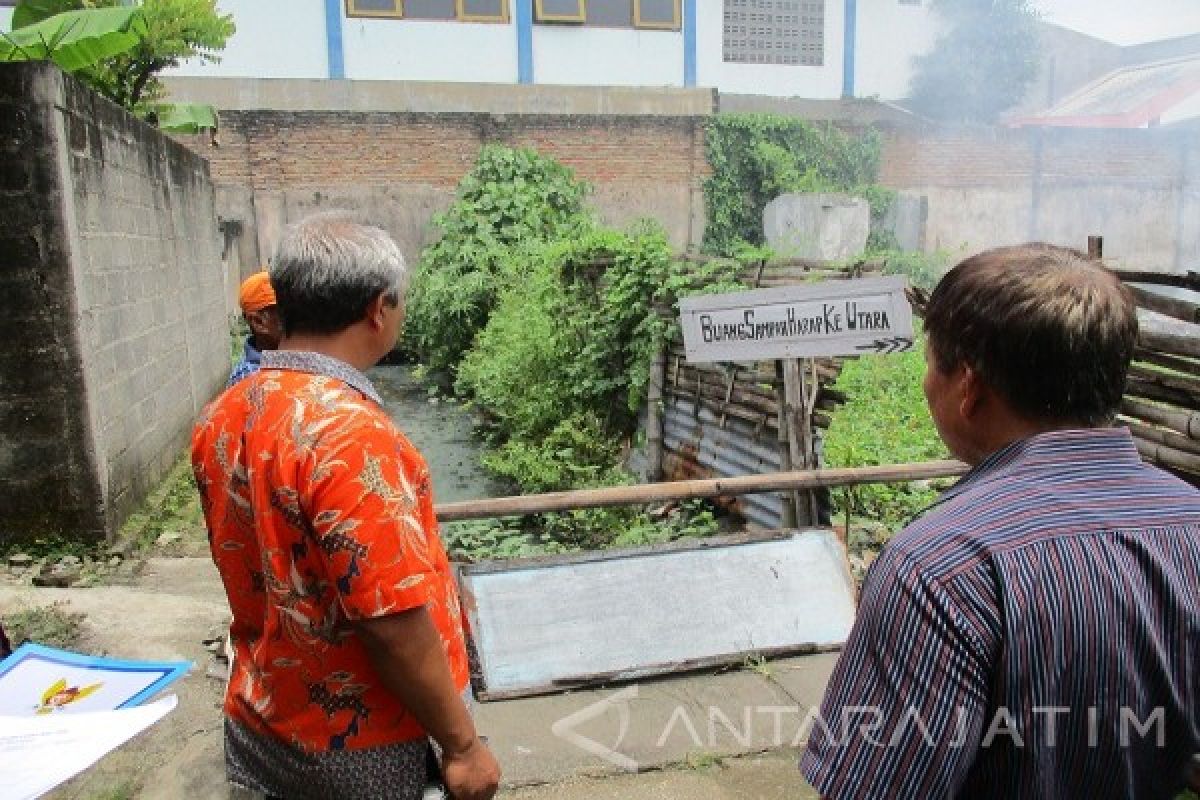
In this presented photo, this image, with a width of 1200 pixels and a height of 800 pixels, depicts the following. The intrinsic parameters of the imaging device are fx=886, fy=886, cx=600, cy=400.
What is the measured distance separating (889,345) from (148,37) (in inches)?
228

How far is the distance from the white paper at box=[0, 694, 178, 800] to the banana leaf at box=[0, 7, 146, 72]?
196 inches

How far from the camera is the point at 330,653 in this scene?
5.01 ft

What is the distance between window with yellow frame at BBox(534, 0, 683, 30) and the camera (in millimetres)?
17469

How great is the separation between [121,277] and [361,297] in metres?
4.65

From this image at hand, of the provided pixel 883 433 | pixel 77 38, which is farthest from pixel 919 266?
pixel 77 38

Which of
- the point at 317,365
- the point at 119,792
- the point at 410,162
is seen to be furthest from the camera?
the point at 410,162

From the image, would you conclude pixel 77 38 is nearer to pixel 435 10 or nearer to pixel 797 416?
pixel 797 416

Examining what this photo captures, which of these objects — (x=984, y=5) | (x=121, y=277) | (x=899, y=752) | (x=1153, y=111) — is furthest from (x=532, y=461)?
(x=1153, y=111)

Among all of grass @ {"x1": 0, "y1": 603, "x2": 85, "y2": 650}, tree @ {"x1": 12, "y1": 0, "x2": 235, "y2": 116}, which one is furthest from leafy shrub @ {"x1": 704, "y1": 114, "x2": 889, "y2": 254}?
grass @ {"x1": 0, "y1": 603, "x2": 85, "y2": 650}

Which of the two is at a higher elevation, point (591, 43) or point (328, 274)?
point (591, 43)

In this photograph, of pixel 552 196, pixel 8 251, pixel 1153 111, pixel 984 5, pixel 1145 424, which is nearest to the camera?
pixel 1145 424

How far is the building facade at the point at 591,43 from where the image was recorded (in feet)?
54.1

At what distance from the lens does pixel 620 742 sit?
3.03m

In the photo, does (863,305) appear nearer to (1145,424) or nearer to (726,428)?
(1145,424)
